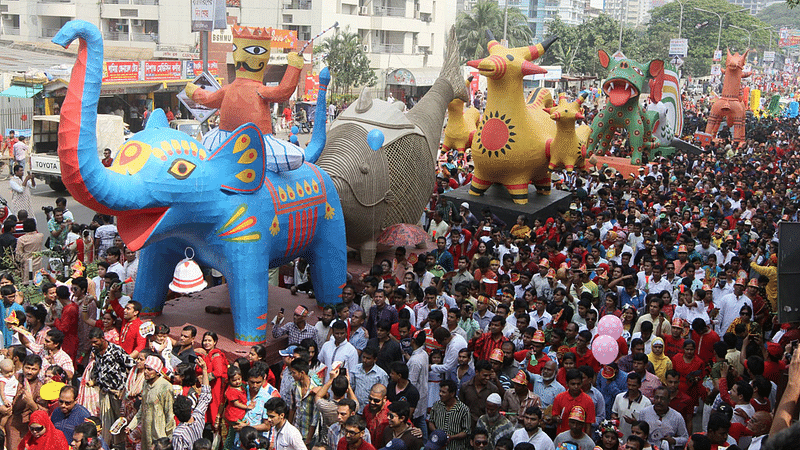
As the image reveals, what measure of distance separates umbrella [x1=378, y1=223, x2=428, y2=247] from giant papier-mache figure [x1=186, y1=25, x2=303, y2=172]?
198 centimetres

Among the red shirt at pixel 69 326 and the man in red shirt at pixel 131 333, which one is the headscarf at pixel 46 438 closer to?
the man in red shirt at pixel 131 333

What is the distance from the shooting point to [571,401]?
19.2 feet

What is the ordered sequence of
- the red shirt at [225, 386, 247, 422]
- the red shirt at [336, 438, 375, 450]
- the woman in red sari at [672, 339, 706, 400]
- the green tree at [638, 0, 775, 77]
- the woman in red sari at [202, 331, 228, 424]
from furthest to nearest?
1. the green tree at [638, 0, 775, 77]
2. the woman in red sari at [672, 339, 706, 400]
3. the woman in red sari at [202, 331, 228, 424]
4. the red shirt at [225, 386, 247, 422]
5. the red shirt at [336, 438, 375, 450]

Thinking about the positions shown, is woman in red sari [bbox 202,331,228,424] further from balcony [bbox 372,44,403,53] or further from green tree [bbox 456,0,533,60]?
green tree [bbox 456,0,533,60]

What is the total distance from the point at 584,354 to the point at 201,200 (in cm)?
358

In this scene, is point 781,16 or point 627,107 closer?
point 627,107

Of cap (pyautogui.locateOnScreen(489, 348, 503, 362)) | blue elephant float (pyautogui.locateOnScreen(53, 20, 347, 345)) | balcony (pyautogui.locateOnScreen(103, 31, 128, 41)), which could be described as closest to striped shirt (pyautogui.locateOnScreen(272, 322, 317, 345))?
blue elephant float (pyautogui.locateOnScreen(53, 20, 347, 345))

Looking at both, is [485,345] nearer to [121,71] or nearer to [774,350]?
[774,350]

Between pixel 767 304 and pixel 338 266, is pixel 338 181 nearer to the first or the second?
pixel 338 266

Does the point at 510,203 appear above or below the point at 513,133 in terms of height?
below

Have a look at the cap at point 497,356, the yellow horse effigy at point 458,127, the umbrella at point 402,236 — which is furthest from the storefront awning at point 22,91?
the cap at point 497,356

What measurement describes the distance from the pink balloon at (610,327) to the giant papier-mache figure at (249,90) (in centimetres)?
417

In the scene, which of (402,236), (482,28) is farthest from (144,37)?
(402,236)

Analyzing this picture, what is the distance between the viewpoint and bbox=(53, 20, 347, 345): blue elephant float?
6.23 meters
